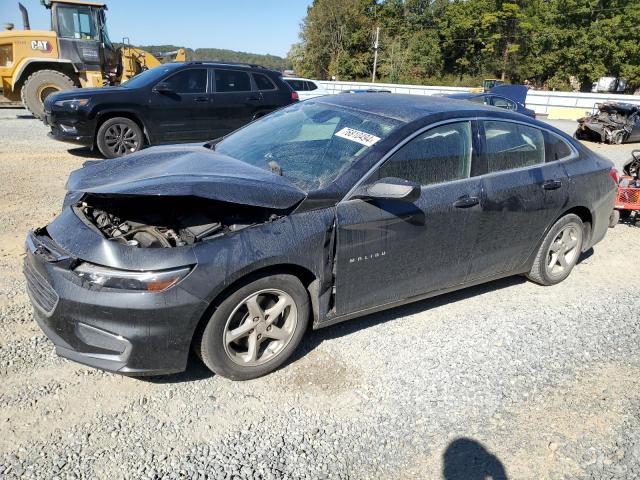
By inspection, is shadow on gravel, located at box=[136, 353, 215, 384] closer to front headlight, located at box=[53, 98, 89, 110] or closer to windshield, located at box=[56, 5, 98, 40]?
front headlight, located at box=[53, 98, 89, 110]

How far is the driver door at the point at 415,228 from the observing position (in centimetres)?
313

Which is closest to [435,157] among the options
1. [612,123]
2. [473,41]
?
[612,123]

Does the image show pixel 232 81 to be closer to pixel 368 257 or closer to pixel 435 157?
pixel 435 157

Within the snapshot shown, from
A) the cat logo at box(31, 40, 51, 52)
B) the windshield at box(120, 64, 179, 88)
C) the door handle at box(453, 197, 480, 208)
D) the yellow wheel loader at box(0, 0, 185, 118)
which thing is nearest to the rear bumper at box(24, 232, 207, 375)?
the door handle at box(453, 197, 480, 208)

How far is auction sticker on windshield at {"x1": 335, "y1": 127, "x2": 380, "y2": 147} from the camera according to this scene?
3.34 m

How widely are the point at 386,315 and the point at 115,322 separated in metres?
2.09

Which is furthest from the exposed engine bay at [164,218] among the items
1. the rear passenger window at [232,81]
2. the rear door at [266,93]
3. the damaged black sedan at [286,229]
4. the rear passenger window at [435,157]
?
the rear door at [266,93]

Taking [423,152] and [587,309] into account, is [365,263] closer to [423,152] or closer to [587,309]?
[423,152]

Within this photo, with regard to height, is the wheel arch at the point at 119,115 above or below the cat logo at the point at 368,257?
above

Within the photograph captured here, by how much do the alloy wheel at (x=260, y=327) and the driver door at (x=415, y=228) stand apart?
0.36 m

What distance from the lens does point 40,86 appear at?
12.8 m

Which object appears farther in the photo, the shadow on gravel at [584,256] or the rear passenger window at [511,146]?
the shadow on gravel at [584,256]

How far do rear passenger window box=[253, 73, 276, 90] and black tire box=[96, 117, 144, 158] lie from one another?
2556 mm

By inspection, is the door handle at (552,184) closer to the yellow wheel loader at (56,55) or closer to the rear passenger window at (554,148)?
the rear passenger window at (554,148)
